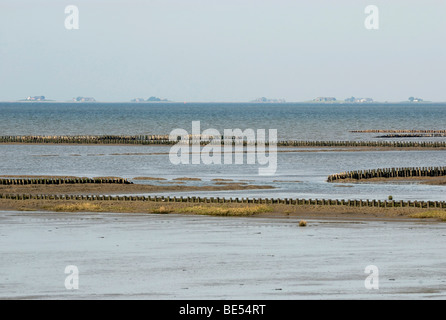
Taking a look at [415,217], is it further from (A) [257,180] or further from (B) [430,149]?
(B) [430,149]

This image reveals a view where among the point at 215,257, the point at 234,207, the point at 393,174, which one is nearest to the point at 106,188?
the point at 234,207

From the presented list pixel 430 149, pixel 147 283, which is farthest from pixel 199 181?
pixel 430 149

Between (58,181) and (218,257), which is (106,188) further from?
(218,257)

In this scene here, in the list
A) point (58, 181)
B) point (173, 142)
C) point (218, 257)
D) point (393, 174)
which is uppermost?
point (218, 257)

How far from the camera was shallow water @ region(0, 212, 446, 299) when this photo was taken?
28203mm

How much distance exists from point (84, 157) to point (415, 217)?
6454cm

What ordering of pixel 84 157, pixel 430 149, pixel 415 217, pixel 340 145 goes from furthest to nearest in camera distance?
pixel 340 145 < pixel 430 149 < pixel 84 157 < pixel 415 217

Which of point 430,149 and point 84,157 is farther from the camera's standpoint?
point 430,149

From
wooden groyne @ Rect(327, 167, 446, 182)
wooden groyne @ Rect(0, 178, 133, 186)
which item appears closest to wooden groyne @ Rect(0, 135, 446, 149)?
wooden groyne @ Rect(327, 167, 446, 182)

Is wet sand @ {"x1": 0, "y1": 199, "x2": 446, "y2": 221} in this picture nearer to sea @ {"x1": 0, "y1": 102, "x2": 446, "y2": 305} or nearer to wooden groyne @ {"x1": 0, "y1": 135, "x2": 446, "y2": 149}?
sea @ {"x1": 0, "y1": 102, "x2": 446, "y2": 305}

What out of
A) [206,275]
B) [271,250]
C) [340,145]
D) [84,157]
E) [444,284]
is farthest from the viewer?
[340,145]

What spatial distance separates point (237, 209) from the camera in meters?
48.7

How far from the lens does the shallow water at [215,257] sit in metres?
28.2

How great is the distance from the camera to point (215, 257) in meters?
34.6
